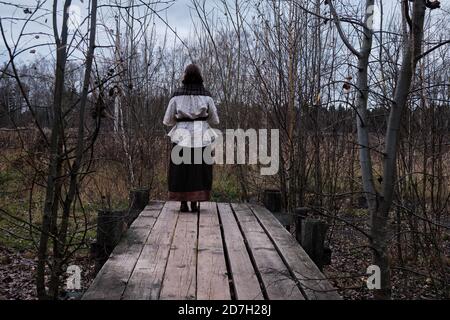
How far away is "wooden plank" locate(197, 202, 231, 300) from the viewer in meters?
2.52

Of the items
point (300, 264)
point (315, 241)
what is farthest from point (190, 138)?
point (300, 264)

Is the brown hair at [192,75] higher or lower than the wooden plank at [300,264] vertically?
higher

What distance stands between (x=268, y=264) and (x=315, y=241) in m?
0.73

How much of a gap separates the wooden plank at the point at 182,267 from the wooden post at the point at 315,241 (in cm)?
88

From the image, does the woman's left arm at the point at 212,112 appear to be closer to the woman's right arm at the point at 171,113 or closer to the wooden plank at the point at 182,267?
the woman's right arm at the point at 171,113

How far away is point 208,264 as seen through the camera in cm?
303

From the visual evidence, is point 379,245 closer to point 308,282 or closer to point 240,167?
point 308,282

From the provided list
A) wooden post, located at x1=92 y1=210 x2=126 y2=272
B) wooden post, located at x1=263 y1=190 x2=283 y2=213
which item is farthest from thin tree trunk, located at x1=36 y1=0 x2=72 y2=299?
wooden post, located at x1=263 y1=190 x2=283 y2=213

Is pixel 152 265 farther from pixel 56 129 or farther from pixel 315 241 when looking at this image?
pixel 315 241

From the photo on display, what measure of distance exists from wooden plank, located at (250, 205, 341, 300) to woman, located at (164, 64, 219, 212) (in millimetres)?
767

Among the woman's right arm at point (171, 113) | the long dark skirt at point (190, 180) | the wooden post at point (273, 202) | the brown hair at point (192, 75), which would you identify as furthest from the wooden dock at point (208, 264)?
the brown hair at point (192, 75)

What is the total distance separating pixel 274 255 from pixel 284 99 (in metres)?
2.87

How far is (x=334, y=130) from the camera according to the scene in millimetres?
6219

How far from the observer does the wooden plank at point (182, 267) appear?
2500 millimetres
